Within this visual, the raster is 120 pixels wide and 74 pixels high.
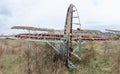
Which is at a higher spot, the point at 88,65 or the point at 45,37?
the point at 45,37

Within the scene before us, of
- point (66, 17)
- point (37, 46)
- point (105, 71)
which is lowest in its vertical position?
point (105, 71)

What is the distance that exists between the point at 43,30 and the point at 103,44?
14.4 ft

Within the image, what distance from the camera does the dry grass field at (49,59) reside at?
19328mm

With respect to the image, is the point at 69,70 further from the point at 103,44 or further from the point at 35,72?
the point at 103,44

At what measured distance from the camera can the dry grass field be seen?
1933 cm

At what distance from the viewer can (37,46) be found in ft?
71.2

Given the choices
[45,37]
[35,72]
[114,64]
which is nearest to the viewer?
[35,72]

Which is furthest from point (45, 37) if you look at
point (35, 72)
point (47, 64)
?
point (35, 72)

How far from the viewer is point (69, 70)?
66.9 ft

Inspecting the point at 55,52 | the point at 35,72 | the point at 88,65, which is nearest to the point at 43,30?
the point at 55,52

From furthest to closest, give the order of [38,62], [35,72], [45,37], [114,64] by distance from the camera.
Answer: [45,37]
[114,64]
[38,62]
[35,72]

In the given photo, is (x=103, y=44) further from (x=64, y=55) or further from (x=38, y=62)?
(x=38, y=62)

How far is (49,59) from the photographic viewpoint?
2109 cm

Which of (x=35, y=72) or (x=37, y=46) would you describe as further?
(x=37, y=46)
